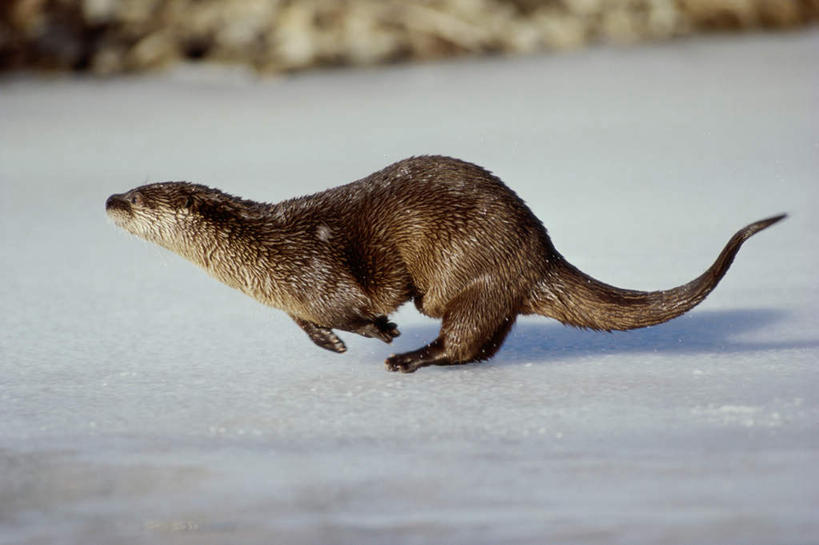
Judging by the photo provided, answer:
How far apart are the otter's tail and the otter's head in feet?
2.08

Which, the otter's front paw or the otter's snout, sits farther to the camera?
the otter's snout

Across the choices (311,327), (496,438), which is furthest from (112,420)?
(496,438)

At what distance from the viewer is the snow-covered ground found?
1637 mm

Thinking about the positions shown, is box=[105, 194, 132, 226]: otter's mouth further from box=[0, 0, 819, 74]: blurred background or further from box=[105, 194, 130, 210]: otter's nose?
box=[0, 0, 819, 74]: blurred background

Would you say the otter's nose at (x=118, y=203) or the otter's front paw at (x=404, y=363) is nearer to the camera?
the otter's front paw at (x=404, y=363)

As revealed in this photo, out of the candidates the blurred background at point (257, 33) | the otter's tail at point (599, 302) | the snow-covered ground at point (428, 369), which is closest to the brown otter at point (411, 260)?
the otter's tail at point (599, 302)

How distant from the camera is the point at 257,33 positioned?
5551 mm

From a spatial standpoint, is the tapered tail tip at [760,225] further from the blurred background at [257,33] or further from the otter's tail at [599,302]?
the blurred background at [257,33]

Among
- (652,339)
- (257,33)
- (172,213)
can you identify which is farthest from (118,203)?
(257,33)

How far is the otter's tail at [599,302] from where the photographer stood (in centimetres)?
216

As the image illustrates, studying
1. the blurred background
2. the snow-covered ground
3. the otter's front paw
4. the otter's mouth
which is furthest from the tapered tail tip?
the blurred background

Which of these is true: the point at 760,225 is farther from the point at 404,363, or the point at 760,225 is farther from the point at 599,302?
the point at 404,363

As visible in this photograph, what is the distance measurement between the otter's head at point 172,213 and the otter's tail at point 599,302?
0.63 meters

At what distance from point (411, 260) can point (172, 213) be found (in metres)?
0.48
